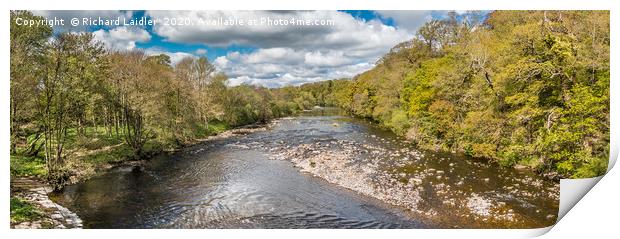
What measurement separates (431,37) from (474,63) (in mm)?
13348

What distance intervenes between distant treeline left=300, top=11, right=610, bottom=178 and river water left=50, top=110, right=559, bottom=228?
1450 mm

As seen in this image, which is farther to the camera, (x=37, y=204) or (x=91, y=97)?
(x=91, y=97)

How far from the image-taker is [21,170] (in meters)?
15.4

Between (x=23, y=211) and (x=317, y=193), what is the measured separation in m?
9.28

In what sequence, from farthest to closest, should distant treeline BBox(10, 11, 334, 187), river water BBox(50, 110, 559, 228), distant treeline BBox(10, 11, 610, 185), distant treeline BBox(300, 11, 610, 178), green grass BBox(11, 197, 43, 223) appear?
1. distant treeline BBox(300, 11, 610, 178)
2. distant treeline BBox(10, 11, 610, 185)
3. distant treeline BBox(10, 11, 334, 187)
4. river water BBox(50, 110, 559, 228)
5. green grass BBox(11, 197, 43, 223)

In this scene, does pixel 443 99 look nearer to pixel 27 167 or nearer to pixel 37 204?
pixel 37 204

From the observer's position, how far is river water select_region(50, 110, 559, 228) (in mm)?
12805

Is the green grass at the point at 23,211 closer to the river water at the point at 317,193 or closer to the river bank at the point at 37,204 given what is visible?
the river bank at the point at 37,204

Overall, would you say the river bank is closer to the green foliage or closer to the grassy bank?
the grassy bank

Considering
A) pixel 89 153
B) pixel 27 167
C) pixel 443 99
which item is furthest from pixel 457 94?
pixel 27 167

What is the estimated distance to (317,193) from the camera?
15781 mm

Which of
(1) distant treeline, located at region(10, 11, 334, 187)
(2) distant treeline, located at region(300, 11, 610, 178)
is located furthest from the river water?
(1) distant treeline, located at region(10, 11, 334, 187)
